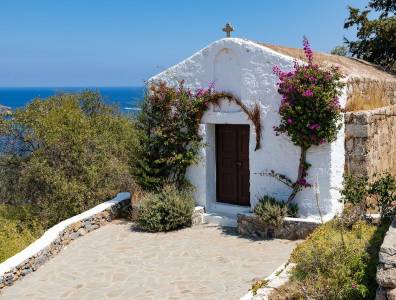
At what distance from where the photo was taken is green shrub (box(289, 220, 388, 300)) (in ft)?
19.1

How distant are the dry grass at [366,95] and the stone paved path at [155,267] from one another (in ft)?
11.2

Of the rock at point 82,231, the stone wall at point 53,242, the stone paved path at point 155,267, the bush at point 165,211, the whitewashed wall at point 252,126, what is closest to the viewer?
the stone paved path at point 155,267

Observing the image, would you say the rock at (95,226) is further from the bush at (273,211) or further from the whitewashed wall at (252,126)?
the bush at (273,211)

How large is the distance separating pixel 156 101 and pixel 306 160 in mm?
3897

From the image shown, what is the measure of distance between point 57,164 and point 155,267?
6993 millimetres

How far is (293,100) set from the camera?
9758 mm

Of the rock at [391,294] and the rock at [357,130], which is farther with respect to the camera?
the rock at [357,130]

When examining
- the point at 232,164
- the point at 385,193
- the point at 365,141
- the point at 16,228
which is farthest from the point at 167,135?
the point at 16,228

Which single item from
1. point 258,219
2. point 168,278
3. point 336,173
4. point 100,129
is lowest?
point 168,278

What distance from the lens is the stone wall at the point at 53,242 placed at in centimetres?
821

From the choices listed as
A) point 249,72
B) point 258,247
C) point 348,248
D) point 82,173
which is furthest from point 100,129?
point 348,248

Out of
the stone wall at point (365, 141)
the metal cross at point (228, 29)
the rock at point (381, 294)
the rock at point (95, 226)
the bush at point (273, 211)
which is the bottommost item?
the rock at point (95, 226)

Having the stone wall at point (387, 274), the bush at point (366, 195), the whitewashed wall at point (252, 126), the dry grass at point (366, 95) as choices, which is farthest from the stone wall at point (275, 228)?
the stone wall at point (387, 274)

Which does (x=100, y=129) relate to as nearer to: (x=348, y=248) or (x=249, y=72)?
(x=249, y=72)
